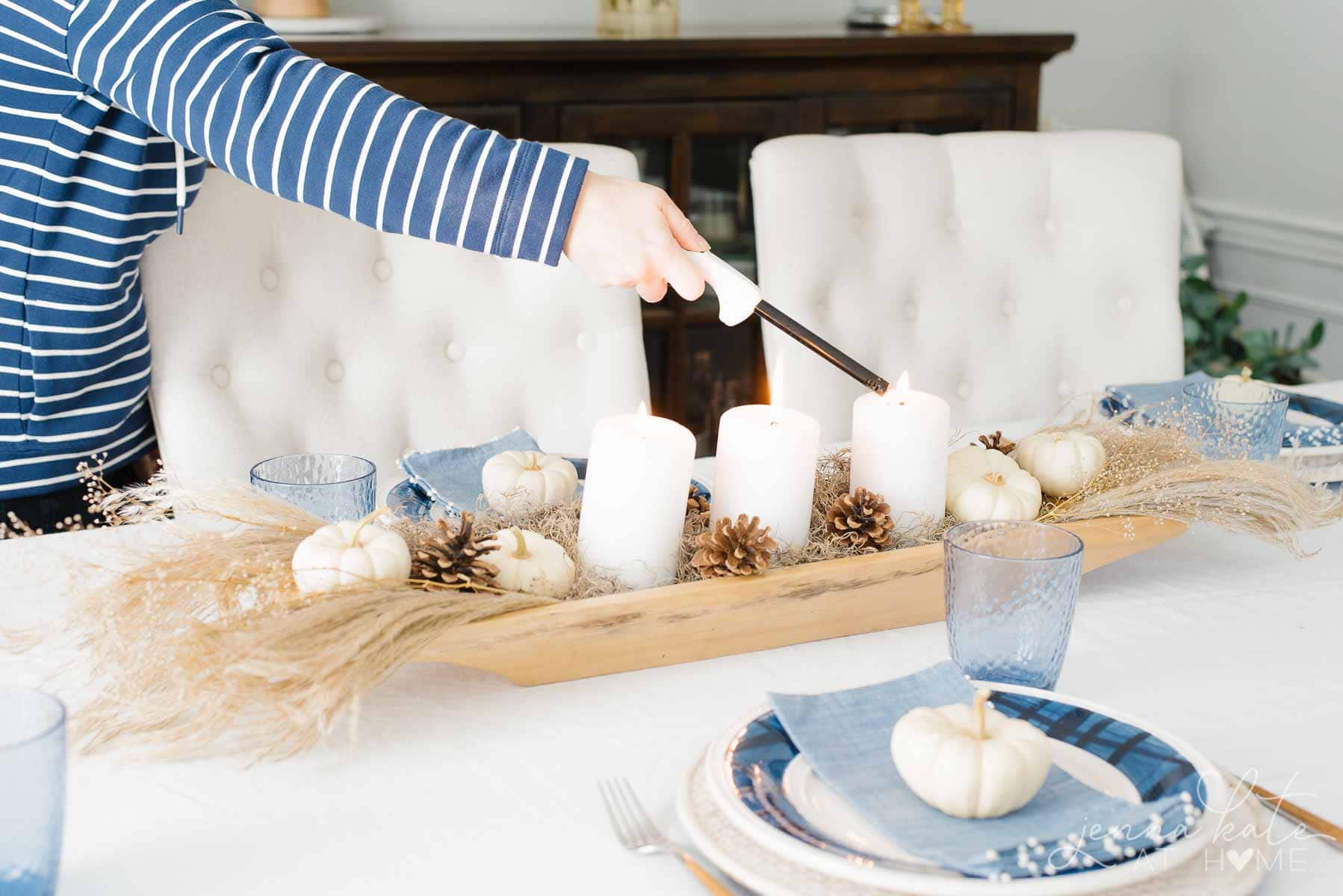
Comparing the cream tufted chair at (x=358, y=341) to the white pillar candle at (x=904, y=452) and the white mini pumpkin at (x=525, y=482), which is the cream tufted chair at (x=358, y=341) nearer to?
the white mini pumpkin at (x=525, y=482)

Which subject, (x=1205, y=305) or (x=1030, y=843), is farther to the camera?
(x=1205, y=305)

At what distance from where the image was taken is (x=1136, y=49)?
126 inches

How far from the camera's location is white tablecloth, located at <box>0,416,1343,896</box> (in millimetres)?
623

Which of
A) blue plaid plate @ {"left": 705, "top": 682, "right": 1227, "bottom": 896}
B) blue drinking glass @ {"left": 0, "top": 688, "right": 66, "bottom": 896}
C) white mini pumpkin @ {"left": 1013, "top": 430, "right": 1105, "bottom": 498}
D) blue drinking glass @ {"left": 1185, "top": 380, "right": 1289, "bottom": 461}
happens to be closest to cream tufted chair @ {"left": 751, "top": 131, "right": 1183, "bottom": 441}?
blue drinking glass @ {"left": 1185, "top": 380, "right": 1289, "bottom": 461}

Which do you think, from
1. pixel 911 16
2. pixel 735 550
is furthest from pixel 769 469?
pixel 911 16

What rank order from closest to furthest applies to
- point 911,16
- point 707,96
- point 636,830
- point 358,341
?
point 636,830 → point 358,341 → point 707,96 → point 911,16

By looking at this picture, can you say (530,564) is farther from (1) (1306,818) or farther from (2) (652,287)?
(1) (1306,818)

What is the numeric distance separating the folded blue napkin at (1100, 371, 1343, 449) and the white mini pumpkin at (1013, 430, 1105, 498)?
0.58 ft

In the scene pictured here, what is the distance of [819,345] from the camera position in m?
0.92

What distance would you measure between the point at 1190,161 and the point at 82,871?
3161 millimetres

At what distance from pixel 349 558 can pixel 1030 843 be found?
1.24ft

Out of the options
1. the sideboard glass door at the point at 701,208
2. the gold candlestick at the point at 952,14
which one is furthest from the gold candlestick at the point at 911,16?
the sideboard glass door at the point at 701,208

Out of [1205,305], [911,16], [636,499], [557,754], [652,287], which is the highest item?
[911,16]

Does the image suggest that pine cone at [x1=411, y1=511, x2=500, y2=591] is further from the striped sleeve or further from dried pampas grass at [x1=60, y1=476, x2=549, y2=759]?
the striped sleeve
